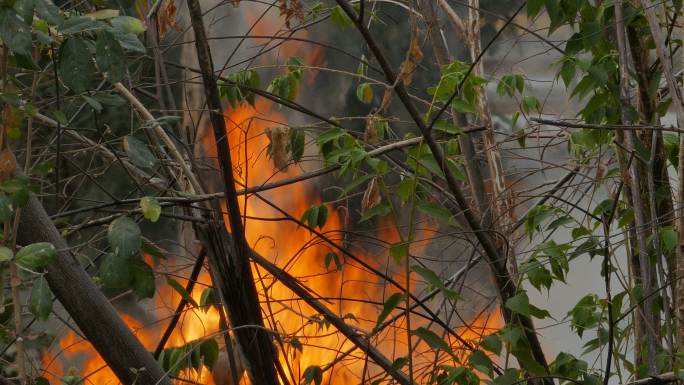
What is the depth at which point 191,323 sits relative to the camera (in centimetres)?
323

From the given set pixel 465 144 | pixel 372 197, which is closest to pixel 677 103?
pixel 465 144

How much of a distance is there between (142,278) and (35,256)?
0.76 feet

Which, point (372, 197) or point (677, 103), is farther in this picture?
point (372, 197)

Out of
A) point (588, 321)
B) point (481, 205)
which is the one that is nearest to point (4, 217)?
point (481, 205)

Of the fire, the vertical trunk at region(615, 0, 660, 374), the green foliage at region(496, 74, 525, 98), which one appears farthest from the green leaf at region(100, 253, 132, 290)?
the fire

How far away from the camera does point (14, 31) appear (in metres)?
0.92

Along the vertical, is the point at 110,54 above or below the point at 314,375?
above

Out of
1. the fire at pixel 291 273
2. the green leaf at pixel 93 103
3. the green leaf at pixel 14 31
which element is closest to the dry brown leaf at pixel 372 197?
the green leaf at pixel 93 103

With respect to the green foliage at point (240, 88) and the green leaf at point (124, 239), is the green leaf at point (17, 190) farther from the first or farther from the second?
the green foliage at point (240, 88)

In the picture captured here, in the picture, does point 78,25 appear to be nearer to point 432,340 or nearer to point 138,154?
point 138,154

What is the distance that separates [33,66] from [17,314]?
34cm

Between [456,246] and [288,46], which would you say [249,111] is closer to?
[288,46]

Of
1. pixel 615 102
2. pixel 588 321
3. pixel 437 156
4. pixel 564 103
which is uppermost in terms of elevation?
pixel 564 103

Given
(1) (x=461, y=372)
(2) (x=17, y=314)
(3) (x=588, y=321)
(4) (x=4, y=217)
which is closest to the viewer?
(4) (x=4, y=217)
